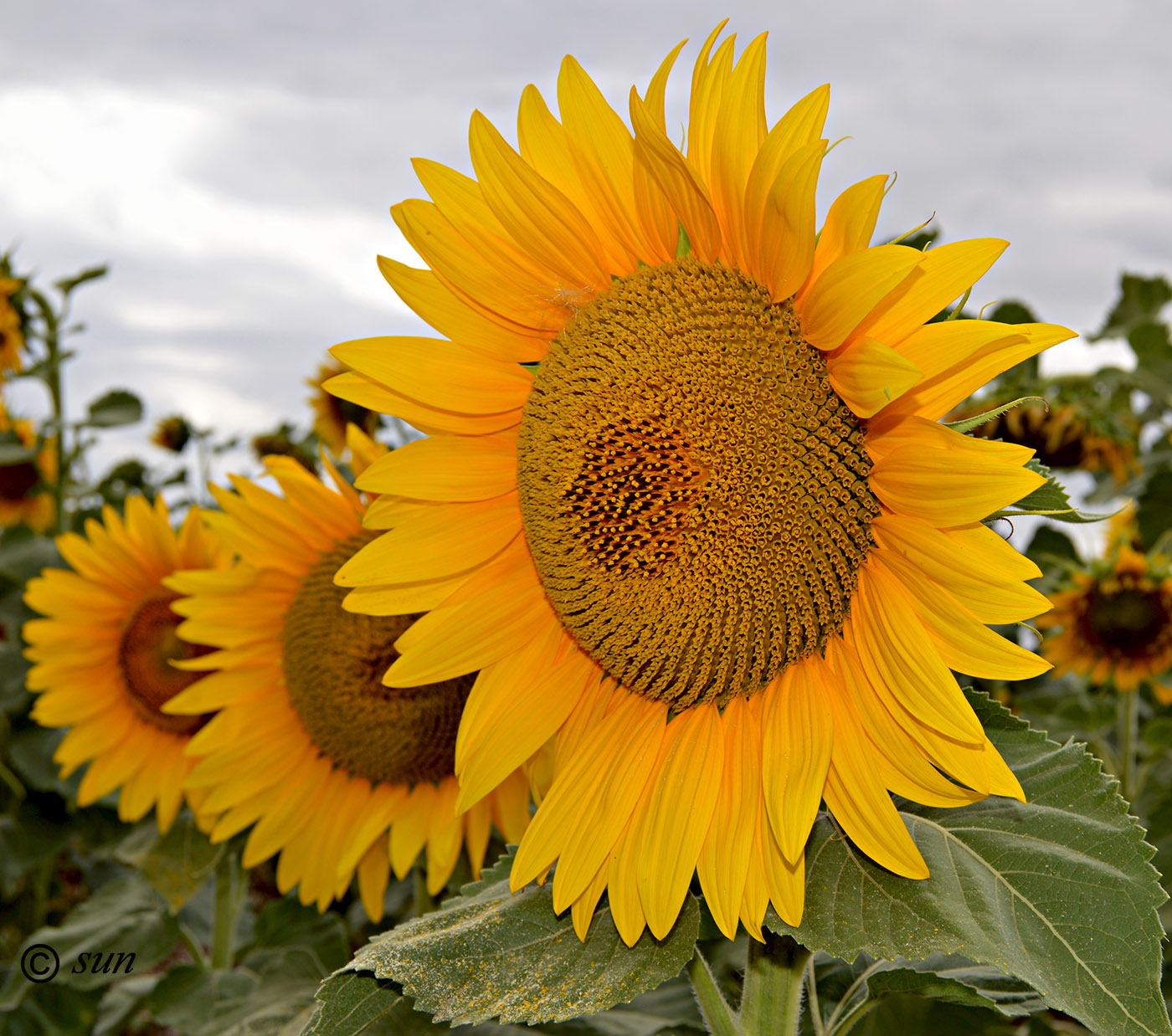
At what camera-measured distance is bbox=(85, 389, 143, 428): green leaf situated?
425cm

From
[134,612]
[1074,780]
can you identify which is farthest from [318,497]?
[1074,780]

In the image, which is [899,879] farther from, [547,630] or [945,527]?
[547,630]

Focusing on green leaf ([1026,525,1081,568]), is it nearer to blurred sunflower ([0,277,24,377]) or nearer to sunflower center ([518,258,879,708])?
sunflower center ([518,258,879,708])

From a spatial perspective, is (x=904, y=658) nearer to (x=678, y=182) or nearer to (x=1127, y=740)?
(x=678, y=182)

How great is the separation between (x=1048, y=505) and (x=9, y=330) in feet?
15.6

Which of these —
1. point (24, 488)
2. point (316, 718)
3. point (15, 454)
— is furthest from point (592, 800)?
point (24, 488)

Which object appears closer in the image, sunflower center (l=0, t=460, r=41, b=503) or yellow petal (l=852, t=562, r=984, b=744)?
yellow petal (l=852, t=562, r=984, b=744)

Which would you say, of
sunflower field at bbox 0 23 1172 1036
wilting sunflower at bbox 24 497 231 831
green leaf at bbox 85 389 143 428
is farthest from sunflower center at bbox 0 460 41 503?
sunflower field at bbox 0 23 1172 1036

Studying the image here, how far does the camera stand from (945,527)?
117cm

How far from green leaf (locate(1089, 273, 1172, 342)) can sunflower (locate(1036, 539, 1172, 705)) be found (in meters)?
1.52

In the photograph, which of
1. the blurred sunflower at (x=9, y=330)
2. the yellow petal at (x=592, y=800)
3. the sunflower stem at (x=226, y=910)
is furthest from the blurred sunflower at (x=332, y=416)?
the yellow petal at (x=592, y=800)

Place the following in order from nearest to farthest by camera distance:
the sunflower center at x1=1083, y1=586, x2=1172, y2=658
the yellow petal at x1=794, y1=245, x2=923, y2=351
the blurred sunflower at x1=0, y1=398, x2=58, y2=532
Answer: the yellow petal at x1=794, y1=245, x2=923, y2=351
the sunflower center at x1=1083, y1=586, x2=1172, y2=658
the blurred sunflower at x1=0, y1=398, x2=58, y2=532

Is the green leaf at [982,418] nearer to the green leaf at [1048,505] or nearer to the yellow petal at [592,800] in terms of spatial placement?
the green leaf at [1048,505]

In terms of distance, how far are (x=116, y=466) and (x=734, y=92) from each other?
12.9 ft
